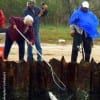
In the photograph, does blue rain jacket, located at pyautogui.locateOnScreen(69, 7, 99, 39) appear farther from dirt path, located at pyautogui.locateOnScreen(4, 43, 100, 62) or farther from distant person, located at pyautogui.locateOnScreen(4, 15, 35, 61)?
dirt path, located at pyautogui.locateOnScreen(4, 43, 100, 62)

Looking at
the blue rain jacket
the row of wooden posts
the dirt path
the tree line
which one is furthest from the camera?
the tree line

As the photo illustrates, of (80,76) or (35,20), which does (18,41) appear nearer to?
(35,20)

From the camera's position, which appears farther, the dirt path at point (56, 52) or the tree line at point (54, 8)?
the tree line at point (54, 8)

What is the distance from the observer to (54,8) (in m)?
39.2

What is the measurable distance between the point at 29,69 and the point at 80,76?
0.94m

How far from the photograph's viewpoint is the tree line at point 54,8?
121 ft

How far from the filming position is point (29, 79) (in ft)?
35.0

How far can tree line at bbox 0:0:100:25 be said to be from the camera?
3694 cm

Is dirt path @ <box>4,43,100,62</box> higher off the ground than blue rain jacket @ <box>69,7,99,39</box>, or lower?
lower

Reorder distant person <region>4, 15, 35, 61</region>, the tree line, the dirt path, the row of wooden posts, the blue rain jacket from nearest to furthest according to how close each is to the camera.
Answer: the row of wooden posts
distant person <region>4, 15, 35, 61</region>
the blue rain jacket
the dirt path
the tree line

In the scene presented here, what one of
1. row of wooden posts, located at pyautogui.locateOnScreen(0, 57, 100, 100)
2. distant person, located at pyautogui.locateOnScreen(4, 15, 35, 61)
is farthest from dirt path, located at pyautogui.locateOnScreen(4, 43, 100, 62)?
row of wooden posts, located at pyautogui.locateOnScreen(0, 57, 100, 100)

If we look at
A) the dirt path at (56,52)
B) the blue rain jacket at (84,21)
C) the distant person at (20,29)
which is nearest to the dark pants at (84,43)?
the blue rain jacket at (84,21)

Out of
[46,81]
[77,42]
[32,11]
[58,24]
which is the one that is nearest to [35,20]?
[32,11]

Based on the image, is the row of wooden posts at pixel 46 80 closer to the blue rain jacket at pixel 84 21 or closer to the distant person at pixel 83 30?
the distant person at pixel 83 30
